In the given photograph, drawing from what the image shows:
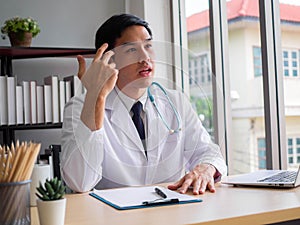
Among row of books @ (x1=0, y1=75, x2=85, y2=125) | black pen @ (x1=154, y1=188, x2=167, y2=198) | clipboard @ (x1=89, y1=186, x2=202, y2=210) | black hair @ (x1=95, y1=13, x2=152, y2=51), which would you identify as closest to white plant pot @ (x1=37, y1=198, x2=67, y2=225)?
clipboard @ (x1=89, y1=186, x2=202, y2=210)

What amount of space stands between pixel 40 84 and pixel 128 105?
1.43 metres

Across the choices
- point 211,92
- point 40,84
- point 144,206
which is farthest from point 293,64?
point 40,84

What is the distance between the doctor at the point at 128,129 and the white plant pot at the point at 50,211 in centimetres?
51

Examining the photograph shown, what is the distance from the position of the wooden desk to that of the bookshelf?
1.50m

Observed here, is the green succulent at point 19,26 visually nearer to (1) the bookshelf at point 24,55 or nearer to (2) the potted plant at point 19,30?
(2) the potted plant at point 19,30

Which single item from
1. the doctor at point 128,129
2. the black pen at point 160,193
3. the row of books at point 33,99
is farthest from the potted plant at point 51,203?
the row of books at point 33,99

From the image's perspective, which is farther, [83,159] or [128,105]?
[128,105]

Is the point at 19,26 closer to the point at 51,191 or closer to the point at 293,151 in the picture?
the point at 293,151

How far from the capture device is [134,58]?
4.68 feet

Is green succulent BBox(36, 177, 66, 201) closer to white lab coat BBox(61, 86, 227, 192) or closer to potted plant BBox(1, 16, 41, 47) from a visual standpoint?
white lab coat BBox(61, 86, 227, 192)

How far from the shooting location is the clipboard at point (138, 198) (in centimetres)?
113

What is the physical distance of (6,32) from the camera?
263 cm

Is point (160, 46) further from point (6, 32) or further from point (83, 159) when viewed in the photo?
point (6, 32)

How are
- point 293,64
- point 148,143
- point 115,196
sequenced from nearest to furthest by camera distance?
point 115,196
point 148,143
point 293,64
